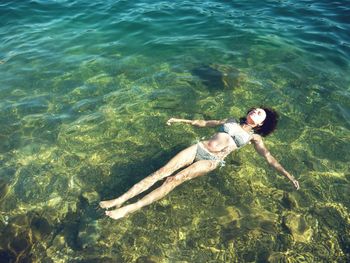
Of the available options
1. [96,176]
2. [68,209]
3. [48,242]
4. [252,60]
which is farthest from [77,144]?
[252,60]

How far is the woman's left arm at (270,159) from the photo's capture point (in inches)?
312

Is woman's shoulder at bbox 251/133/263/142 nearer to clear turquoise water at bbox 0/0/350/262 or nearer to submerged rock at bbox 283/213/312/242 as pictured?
clear turquoise water at bbox 0/0/350/262

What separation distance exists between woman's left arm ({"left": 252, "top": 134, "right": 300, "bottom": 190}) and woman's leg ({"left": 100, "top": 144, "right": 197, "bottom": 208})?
5.67 ft

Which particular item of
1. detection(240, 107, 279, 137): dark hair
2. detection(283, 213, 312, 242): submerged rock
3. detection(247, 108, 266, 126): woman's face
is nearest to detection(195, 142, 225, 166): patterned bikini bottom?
detection(247, 108, 266, 126): woman's face

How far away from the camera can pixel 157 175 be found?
7.75 metres

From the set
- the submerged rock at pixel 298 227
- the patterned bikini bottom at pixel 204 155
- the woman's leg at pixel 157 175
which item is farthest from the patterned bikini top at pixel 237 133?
the submerged rock at pixel 298 227

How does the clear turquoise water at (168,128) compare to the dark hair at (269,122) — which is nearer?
the clear turquoise water at (168,128)

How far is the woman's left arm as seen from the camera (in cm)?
792

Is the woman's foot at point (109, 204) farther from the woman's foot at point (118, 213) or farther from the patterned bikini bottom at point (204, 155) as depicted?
the patterned bikini bottom at point (204, 155)

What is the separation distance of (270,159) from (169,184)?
8.99 ft

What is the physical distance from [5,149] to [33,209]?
101 inches

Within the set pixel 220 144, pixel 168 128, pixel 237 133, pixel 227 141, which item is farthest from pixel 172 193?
pixel 168 128

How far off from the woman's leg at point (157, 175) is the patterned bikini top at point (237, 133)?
1.00 metres

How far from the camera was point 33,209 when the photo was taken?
772cm
